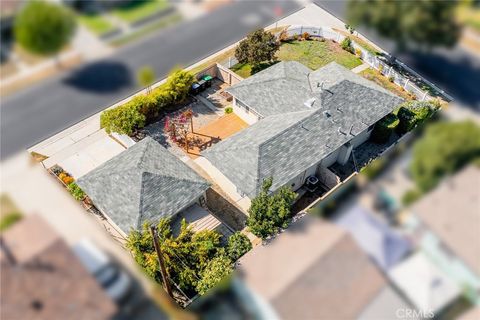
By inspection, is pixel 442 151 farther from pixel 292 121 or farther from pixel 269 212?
pixel 292 121

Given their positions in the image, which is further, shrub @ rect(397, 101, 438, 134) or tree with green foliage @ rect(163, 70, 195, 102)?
tree with green foliage @ rect(163, 70, 195, 102)

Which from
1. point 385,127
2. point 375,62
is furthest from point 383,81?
point 385,127

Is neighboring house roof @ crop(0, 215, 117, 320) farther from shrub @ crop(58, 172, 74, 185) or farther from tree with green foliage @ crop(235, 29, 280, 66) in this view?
tree with green foliage @ crop(235, 29, 280, 66)

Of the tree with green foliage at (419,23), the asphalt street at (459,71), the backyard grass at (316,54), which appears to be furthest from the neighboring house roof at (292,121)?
the tree with green foliage at (419,23)

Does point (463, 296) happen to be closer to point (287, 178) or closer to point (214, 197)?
point (287, 178)

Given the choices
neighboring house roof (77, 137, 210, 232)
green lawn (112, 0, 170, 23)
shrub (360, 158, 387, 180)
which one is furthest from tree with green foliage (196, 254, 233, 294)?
green lawn (112, 0, 170, 23)

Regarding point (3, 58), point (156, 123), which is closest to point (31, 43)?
point (3, 58)

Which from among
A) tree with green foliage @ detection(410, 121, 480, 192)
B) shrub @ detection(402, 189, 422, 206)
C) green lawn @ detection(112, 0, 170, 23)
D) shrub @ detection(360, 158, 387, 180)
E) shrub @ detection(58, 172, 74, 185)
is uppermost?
green lawn @ detection(112, 0, 170, 23)

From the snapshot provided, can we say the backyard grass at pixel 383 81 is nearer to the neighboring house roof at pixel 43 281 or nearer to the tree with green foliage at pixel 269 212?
the tree with green foliage at pixel 269 212
